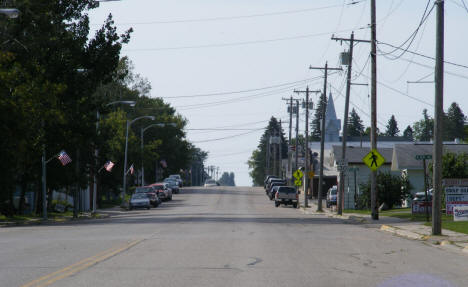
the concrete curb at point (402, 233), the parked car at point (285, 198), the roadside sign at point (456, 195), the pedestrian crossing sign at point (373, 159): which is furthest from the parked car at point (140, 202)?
the roadside sign at point (456, 195)

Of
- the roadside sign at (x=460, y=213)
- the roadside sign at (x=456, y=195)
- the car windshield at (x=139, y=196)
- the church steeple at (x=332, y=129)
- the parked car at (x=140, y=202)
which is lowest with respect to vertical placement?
the parked car at (x=140, y=202)

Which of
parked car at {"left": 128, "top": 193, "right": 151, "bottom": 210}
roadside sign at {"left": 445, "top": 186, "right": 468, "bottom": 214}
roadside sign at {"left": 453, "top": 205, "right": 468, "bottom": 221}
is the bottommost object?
parked car at {"left": 128, "top": 193, "right": 151, "bottom": 210}

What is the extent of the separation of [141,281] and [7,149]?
75.1 ft

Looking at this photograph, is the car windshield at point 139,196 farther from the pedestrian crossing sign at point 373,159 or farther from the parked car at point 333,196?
the pedestrian crossing sign at point 373,159

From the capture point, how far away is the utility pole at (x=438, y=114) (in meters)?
23.1

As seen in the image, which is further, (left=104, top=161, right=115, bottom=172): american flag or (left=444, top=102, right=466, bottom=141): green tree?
(left=444, top=102, right=466, bottom=141): green tree

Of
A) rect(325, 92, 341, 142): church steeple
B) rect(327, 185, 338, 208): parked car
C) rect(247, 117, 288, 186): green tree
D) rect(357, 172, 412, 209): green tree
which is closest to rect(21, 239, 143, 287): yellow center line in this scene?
rect(357, 172, 412, 209): green tree

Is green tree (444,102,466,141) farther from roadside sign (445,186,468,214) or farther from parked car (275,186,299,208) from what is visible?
roadside sign (445,186,468,214)

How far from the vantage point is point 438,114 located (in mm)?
23125

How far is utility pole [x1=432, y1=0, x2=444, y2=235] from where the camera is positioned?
23094 mm

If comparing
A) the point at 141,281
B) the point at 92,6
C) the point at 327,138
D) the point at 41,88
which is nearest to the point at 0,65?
the point at 41,88

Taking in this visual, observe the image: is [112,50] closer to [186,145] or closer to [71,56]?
[71,56]

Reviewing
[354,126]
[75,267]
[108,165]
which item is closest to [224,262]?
[75,267]

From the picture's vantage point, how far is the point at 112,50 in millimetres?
40031
